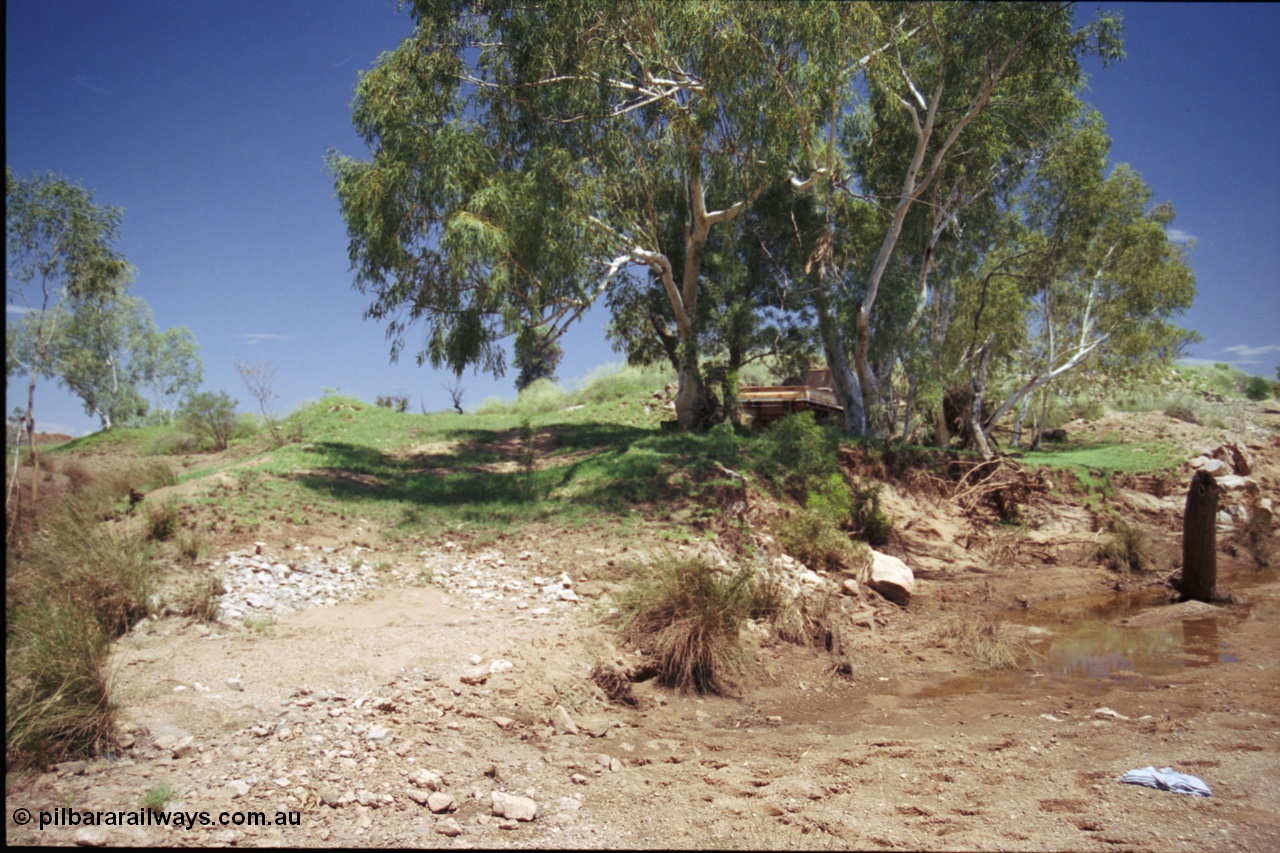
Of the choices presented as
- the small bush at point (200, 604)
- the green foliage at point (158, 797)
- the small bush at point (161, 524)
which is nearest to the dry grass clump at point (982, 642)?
the green foliage at point (158, 797)

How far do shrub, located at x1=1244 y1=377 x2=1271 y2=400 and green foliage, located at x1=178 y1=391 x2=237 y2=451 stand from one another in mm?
30886

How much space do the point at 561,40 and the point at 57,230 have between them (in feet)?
25.6

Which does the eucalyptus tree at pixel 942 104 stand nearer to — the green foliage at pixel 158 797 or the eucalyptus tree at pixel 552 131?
the eucalyptus tree at pixel 552 131

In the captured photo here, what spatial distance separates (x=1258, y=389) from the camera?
1034 inches

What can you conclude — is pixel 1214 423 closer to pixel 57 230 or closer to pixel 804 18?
pixel 804 18

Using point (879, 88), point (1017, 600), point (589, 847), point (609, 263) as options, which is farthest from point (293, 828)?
point (879, 88)

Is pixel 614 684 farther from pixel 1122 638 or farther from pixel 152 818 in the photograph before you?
pixel 1122 638

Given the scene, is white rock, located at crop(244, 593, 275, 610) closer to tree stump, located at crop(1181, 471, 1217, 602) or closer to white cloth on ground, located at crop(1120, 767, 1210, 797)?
white cloth on ground, located at crop(1120, 767, 1210, 797)

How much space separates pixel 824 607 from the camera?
25.7 feet

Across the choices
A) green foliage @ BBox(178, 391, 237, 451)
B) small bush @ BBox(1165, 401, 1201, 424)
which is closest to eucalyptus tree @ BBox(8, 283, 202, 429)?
green foliage @ BBox(178, 391, 237, 451)

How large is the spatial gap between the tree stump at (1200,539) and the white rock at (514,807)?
30.2ft

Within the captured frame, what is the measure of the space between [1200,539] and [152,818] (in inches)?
439

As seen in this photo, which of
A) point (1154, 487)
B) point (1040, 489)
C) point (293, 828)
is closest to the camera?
point (293, 828)

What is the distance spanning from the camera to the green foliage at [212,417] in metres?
16.0
